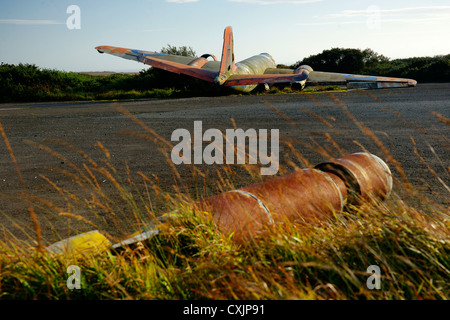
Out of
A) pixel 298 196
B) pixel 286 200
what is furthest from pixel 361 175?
pixel 286 200

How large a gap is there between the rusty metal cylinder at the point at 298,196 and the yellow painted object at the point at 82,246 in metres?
0.99

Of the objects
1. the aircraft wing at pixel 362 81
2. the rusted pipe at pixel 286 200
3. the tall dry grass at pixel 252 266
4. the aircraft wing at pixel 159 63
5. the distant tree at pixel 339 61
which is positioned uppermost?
the distant tree at pixel 339 61

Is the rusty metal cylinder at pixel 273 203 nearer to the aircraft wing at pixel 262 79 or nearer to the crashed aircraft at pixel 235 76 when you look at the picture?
the crashed aircraft at pixel 235 76

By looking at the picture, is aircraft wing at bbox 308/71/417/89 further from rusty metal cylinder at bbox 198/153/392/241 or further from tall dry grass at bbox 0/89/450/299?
tall dry grass at bbox 0/89/450/299

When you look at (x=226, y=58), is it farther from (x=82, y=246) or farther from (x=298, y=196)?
(x=82, y=246)

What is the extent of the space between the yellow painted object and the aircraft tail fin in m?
23.4

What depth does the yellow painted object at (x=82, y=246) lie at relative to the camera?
3.08m

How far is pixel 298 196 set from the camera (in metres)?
4.06

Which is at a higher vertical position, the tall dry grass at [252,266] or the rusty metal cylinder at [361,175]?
the rusty metal cylinder at [361,175]

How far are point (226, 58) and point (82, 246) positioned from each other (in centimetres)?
2513

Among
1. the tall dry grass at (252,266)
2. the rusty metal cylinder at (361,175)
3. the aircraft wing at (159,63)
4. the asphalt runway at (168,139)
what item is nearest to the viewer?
the tall dry grass at (252,266)

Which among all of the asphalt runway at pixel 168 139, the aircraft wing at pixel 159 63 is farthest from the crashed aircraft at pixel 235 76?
the asphalt runway at pixel 168 139

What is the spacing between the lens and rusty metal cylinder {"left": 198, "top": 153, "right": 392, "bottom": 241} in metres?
3.47
